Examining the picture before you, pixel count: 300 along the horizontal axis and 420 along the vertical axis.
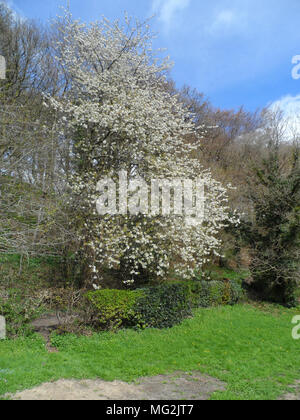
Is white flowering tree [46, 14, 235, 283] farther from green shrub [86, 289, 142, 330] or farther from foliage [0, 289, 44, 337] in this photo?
foliage [0, 289, 44, 337]

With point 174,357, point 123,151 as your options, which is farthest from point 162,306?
point 123,151

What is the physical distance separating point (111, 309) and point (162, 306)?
54.7 inches

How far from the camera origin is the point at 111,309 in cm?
744

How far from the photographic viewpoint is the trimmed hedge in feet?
24.4

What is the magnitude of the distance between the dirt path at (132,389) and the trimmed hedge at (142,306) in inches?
97.7

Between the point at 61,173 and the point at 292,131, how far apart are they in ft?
30.7

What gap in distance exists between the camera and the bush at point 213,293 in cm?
995

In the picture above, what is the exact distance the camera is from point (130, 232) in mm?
8758

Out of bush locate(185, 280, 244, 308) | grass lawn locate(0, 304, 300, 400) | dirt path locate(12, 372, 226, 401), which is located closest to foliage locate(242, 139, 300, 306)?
bush locate(185, 280, 244, 308)

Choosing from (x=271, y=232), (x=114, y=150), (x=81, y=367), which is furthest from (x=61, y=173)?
(x=271, y=232)

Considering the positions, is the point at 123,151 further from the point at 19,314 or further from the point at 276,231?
the point at 276,231

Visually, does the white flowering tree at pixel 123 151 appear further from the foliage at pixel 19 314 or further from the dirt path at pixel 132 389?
the dirt path at pixel 132 389

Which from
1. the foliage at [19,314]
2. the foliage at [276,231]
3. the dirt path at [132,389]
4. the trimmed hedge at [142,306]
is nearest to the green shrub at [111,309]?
the trimmed hedge at [142,306]
